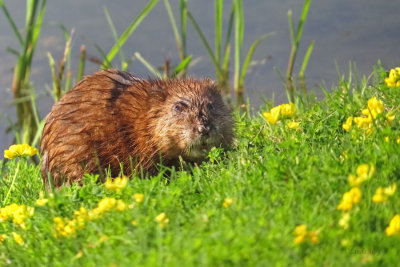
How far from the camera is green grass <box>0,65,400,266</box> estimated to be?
2.32 metres

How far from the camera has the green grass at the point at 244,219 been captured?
2320mm

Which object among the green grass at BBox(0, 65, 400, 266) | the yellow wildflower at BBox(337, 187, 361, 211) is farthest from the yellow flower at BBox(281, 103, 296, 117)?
the yellow wildflower at BBox(337, 187, 361, 211)

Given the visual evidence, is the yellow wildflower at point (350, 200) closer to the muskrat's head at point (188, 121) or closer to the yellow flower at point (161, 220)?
the yellow flower at point (161, 220)

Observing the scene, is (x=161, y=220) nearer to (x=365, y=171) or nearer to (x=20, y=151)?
(x=365, y=171)

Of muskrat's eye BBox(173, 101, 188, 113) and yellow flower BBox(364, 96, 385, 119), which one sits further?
muskrat's eye BBox(173, 101, 188, 113)

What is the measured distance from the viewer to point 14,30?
7.64m

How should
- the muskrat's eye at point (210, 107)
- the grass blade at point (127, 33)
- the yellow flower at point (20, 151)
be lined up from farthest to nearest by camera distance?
the grass blade at point (127, 33), the muskrat's eye at point (210, 107), the yellow flower at point (20, 151)

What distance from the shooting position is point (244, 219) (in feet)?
8.36

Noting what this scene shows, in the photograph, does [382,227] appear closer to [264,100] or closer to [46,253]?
[46,253]

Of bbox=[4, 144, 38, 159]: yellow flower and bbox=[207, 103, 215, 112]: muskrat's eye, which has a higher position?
bbox=[207, 103, 215, 112]: muskrat's eye

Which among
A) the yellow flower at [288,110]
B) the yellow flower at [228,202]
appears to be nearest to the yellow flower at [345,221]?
the yellow flower at [228,202]

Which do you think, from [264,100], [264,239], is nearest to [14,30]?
[264,100]

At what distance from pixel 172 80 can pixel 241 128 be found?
0.82m

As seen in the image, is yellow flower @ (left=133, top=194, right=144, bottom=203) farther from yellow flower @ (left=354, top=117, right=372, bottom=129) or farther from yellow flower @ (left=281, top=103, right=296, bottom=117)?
yellow flower @ (left=354, top=117, right=372, bottom=129)
